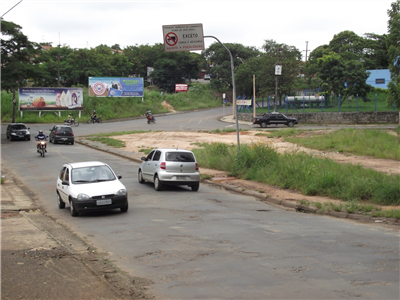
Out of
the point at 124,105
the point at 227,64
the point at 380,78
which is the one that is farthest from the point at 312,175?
the point at 227,64

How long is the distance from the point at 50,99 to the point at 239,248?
5923 cm

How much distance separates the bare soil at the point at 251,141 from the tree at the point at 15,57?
11.0 meters

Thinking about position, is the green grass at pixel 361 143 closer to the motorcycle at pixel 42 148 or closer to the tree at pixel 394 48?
the tree at pixel 394 48

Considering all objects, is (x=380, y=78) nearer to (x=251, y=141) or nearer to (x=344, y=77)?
(x=344, y=77)

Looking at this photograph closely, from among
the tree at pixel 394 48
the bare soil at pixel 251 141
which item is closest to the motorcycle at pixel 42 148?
the bare soil at pixel 251 141

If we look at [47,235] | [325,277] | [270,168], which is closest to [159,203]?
[47,235]

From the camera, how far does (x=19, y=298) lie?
644 centimetres

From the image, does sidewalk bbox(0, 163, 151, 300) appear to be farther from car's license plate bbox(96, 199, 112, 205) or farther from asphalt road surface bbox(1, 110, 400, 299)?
car's license plate bbox(96, 199, 112, 205)

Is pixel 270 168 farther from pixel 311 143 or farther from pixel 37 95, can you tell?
pixel 37 95

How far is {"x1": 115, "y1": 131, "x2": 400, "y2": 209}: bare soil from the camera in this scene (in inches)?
663

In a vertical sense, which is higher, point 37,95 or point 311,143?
point 37,95

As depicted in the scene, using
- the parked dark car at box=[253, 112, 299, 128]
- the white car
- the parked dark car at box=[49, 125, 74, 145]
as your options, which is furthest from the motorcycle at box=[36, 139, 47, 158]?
the parked dark car at box=[253, 112, 299, 128]

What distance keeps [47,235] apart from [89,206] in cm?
225

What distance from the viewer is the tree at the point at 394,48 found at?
118 ft
